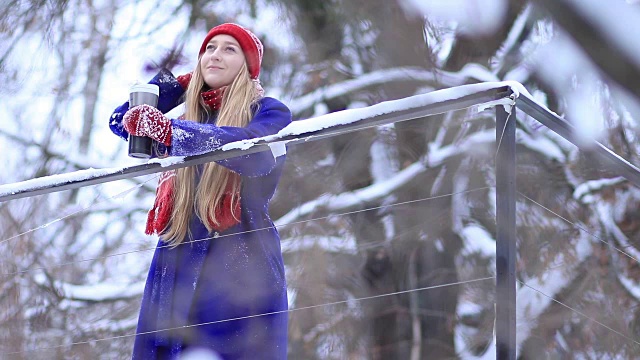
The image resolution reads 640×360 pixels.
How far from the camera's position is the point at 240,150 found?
174 cm

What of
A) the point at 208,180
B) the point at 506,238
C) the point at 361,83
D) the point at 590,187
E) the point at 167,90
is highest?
the point at 361,83

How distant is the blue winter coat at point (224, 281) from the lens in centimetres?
174

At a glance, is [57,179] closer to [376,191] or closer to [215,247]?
[215,247]

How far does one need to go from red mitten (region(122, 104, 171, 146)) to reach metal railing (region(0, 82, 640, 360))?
0.24 feet

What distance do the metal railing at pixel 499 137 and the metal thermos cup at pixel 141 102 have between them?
→ 0.12ft

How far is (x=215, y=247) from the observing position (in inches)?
70.4

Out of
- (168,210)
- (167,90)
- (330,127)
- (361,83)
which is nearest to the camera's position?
(330,127)

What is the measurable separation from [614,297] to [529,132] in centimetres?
56

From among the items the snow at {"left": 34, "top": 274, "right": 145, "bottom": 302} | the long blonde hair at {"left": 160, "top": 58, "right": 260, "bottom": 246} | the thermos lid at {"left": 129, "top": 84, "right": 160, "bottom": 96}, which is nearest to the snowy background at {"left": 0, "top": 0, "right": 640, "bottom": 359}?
the snow at {"left": 34, "top": 274, "right": 145, "bottom": 302}

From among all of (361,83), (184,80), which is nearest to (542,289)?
(184,80)

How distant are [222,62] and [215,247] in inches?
19.1

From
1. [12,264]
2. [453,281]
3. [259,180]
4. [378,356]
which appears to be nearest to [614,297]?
[453,281]

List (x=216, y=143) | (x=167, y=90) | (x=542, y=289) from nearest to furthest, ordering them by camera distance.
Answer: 1. (x=542, y=289)
2. (x=216, y=143)
3. (x=167, y=90)

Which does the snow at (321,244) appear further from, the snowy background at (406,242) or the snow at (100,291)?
the snow at (100,291)
